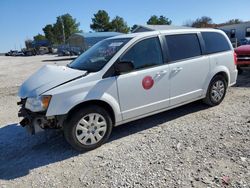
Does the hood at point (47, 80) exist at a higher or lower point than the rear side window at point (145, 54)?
lower

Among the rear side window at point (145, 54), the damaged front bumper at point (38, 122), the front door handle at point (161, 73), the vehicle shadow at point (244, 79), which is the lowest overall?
the vehicle shadow at point (244, 79)

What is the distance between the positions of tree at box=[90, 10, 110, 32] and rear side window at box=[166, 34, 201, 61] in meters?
63.2

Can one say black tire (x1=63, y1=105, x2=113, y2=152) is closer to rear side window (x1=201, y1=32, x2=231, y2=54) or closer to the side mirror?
the side mirror

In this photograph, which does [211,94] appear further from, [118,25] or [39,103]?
[118,25]

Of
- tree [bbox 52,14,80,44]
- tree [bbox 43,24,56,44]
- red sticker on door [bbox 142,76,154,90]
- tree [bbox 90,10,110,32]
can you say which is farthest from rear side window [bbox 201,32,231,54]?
tree [bbox 43,24,56,44]

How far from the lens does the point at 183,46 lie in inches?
190

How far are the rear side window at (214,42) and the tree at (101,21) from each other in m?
62.7

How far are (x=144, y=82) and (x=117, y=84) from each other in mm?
533

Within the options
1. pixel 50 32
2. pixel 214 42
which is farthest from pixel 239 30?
pixel 50 32

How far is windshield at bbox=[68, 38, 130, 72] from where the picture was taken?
4.04m

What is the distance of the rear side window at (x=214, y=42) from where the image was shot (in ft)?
17.1

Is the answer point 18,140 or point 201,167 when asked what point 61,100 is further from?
point 201,167

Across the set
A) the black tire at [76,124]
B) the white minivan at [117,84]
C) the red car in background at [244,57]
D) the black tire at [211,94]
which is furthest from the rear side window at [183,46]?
the red car in background at [244,57]

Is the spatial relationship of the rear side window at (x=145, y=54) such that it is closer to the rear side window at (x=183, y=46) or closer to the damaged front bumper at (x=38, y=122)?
the rear side window at (x=183, y=46)
